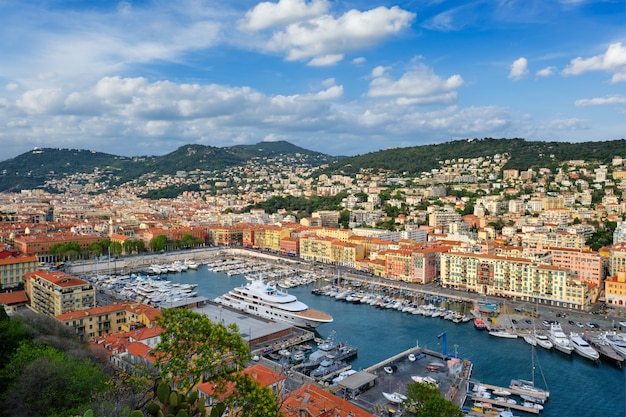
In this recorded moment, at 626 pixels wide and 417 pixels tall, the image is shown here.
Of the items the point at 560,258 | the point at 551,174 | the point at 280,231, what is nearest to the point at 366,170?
the point at 551,174

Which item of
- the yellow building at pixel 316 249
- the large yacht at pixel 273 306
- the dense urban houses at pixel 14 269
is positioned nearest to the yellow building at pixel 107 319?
the large yacht at pixel 273 306

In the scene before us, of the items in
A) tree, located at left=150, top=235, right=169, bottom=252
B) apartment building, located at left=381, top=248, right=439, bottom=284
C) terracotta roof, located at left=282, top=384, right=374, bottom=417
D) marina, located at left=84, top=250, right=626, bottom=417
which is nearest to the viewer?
terracotta roof, located at left=282, top=384, right=374, bottom=417

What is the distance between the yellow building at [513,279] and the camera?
22.6 m

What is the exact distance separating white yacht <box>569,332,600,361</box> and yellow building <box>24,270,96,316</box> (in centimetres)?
1739

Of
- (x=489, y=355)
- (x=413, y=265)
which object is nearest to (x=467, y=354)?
Result: (x=489, y=355)

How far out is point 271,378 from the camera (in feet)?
38.3

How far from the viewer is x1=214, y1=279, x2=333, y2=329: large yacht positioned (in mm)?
18984

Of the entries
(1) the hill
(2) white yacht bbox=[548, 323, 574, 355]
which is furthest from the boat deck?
(1) the hill

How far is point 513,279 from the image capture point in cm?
2459

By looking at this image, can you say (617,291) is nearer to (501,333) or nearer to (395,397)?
(501,333)

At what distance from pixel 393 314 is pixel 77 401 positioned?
15.7 m

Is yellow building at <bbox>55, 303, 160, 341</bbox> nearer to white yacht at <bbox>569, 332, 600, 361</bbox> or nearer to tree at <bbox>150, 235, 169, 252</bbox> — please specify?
white yacht at <bbox>569, 332, 600, 361</bbox>

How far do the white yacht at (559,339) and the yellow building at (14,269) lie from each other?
23099 millimetres

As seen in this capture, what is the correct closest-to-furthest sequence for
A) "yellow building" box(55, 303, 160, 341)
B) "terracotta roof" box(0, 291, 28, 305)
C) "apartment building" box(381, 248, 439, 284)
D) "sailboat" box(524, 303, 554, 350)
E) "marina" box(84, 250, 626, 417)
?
"marina" box(84, 250, 626, 417), "yellow building" box(55, 303, 160, 341), "sailboat" box(524, 303, 554, 350), "terracotta roof" box(0, 291, 28, 305), "apartment building" box(381, 248, 439, 284)
